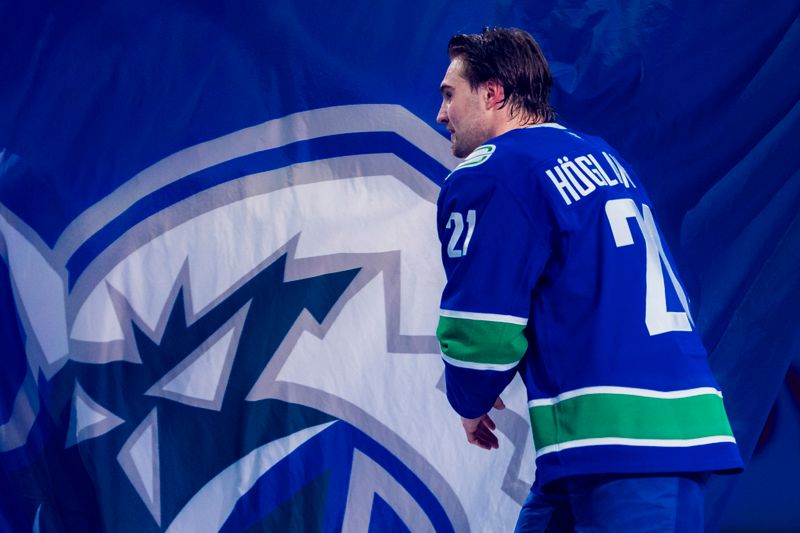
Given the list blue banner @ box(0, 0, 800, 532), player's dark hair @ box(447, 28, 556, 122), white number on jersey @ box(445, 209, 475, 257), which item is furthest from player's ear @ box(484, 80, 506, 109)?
blue banner @ box(0, 0, 800, 532)

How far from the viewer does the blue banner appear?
216 cm

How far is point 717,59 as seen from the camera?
2158mm

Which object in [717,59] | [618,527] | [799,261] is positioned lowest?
[618,527]

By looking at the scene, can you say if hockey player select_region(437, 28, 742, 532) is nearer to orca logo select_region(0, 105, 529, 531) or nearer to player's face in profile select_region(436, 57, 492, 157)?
player's face in profile select_region(436, 57, 492, 157)

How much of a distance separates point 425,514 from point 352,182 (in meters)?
0.74

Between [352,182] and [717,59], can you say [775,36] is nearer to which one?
[717,59]

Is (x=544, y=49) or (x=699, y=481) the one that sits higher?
(x=544, y=49)

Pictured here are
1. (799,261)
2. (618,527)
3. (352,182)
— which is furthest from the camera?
(352,182)

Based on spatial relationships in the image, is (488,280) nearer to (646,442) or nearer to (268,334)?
(646,442)

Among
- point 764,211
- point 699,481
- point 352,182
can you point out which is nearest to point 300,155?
point 352,182

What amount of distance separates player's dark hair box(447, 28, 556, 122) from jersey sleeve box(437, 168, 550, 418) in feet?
0.82

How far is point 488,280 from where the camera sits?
1.46 metres

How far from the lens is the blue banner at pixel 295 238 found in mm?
2156

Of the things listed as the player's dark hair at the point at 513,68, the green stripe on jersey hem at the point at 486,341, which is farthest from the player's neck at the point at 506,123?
the green stripe on jersey hem at the point at 486,341
